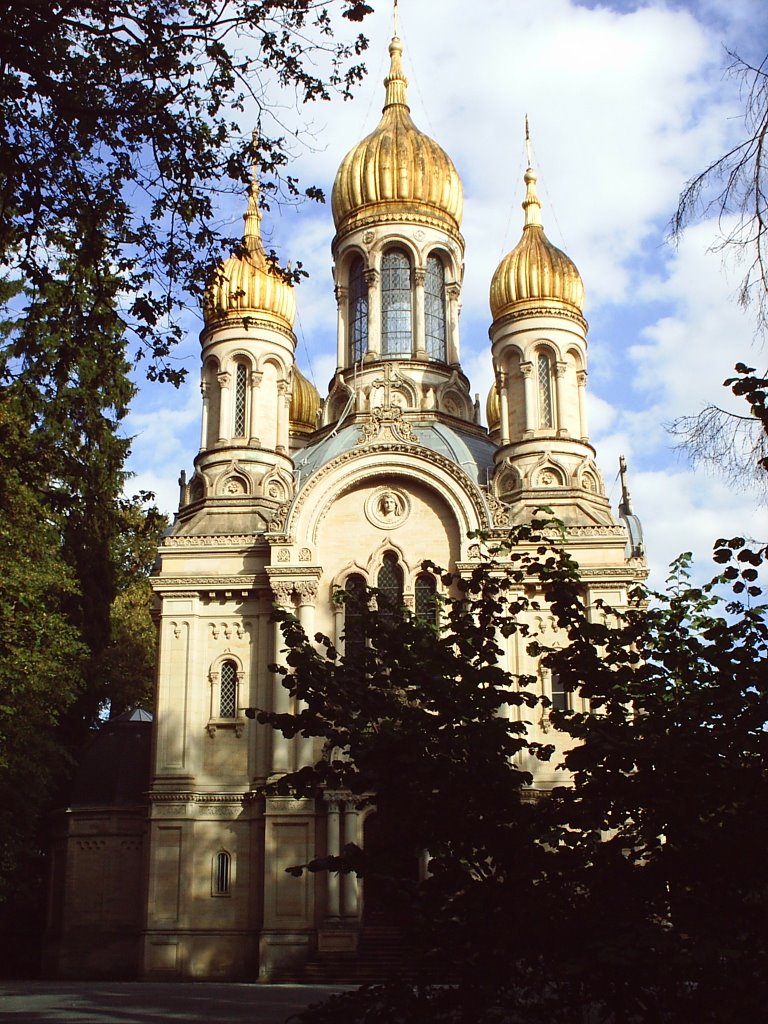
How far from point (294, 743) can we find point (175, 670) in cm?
339

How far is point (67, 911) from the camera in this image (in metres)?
28.2

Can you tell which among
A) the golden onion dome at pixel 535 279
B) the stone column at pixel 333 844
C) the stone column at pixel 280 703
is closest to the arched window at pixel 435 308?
the golden onion dome at pixel 535 279

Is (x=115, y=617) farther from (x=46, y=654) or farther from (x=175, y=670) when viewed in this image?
(x=46, y=654)

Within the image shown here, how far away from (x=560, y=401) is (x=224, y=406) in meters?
8.76

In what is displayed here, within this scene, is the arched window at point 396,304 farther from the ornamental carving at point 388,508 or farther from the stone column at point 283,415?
the ornamental carving at point 388,508

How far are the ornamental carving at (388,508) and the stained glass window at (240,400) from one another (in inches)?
191

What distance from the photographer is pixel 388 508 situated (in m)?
28.5

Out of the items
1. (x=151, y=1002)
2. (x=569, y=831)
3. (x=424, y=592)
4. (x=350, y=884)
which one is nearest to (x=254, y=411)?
(x=424, y=592)

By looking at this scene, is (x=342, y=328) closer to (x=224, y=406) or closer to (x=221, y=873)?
(x=224, y=406)

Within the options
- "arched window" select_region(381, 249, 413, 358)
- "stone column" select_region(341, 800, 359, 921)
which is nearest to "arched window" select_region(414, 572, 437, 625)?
"stone column" select_region(341, 800, 359, 921)

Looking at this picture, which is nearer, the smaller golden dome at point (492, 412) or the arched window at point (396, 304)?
the arched window at point (396, 304)

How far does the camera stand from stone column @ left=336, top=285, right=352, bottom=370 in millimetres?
35594

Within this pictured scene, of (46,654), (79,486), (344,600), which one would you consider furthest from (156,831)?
(344,600)

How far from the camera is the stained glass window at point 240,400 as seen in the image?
104 ft
